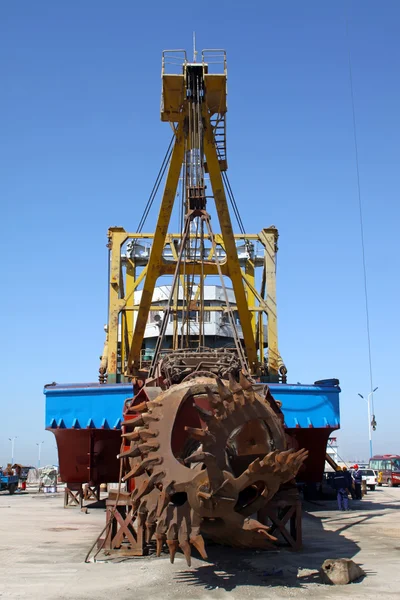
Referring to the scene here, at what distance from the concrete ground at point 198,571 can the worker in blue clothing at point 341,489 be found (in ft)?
16.6

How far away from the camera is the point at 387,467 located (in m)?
43.8

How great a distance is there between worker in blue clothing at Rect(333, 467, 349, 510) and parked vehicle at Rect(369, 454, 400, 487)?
67.9ft

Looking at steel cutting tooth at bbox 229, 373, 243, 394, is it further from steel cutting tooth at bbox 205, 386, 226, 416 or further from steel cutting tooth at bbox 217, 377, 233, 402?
steel cutting tooth at bbox 205, 386, 226, 416

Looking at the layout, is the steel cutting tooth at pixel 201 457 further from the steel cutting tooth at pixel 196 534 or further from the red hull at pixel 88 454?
the red hull at pixel 88 454

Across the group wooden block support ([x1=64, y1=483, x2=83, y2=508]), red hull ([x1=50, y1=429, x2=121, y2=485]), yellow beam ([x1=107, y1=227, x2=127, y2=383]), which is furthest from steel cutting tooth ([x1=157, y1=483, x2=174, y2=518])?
yellow beam ([x1=107, y1=227, x2=127, y2=383])

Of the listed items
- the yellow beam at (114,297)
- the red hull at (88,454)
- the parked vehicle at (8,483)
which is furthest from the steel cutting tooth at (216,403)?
the parked vehicle at (8,483)

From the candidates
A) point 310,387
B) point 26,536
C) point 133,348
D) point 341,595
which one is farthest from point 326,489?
point 341,595

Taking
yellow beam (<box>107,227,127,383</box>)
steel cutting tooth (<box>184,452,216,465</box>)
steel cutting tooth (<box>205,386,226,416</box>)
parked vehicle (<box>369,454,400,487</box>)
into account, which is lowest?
parked vehicle (<box>369,454,400,487</box>)

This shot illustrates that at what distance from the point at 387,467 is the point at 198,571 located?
38.2m

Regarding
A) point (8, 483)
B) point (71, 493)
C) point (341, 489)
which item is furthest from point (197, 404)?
point (8, 483)

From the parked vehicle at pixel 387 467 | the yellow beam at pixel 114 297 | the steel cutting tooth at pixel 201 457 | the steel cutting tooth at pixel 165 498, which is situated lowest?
the parked vehicle at pixel 387 467

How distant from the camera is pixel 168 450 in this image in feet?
25.8

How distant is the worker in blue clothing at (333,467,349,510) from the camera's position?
1916cm

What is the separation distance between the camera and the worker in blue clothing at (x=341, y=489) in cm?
1916
